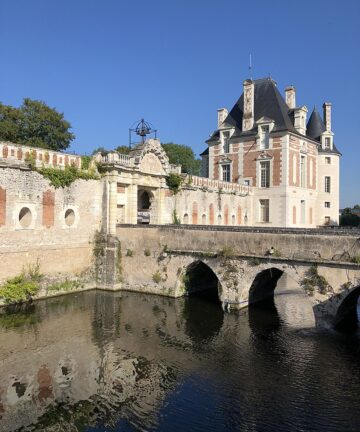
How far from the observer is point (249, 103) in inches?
1324

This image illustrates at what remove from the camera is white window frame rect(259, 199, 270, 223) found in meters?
33.4

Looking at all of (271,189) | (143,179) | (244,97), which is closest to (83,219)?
(143,179)

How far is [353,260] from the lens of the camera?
13625 mm

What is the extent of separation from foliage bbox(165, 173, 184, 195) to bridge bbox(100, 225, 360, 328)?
4976 millimetres

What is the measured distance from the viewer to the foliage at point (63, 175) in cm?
1837

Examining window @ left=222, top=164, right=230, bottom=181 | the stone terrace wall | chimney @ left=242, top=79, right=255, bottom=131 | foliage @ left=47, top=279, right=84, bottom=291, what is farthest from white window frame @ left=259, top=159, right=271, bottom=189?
foliage @ left=47, top=279, right=84, bottom=291

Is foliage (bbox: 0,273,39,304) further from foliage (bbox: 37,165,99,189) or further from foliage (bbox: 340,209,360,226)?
foliage (bbox: 340,209,360,226)

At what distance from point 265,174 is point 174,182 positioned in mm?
11159

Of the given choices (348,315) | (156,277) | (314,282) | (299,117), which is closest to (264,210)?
(299,117)

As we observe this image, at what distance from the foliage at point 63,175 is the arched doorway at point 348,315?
1288cm

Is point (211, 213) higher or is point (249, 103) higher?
point (249, 103)

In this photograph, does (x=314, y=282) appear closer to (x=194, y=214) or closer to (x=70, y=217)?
(x=70, y=217)

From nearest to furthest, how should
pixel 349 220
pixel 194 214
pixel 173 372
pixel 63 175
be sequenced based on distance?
pixel 173 372
pixel 63 175
pixel 194 214
pixel 349 220

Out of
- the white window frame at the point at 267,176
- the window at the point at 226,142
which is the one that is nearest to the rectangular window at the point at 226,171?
the window at the point at 226,142
